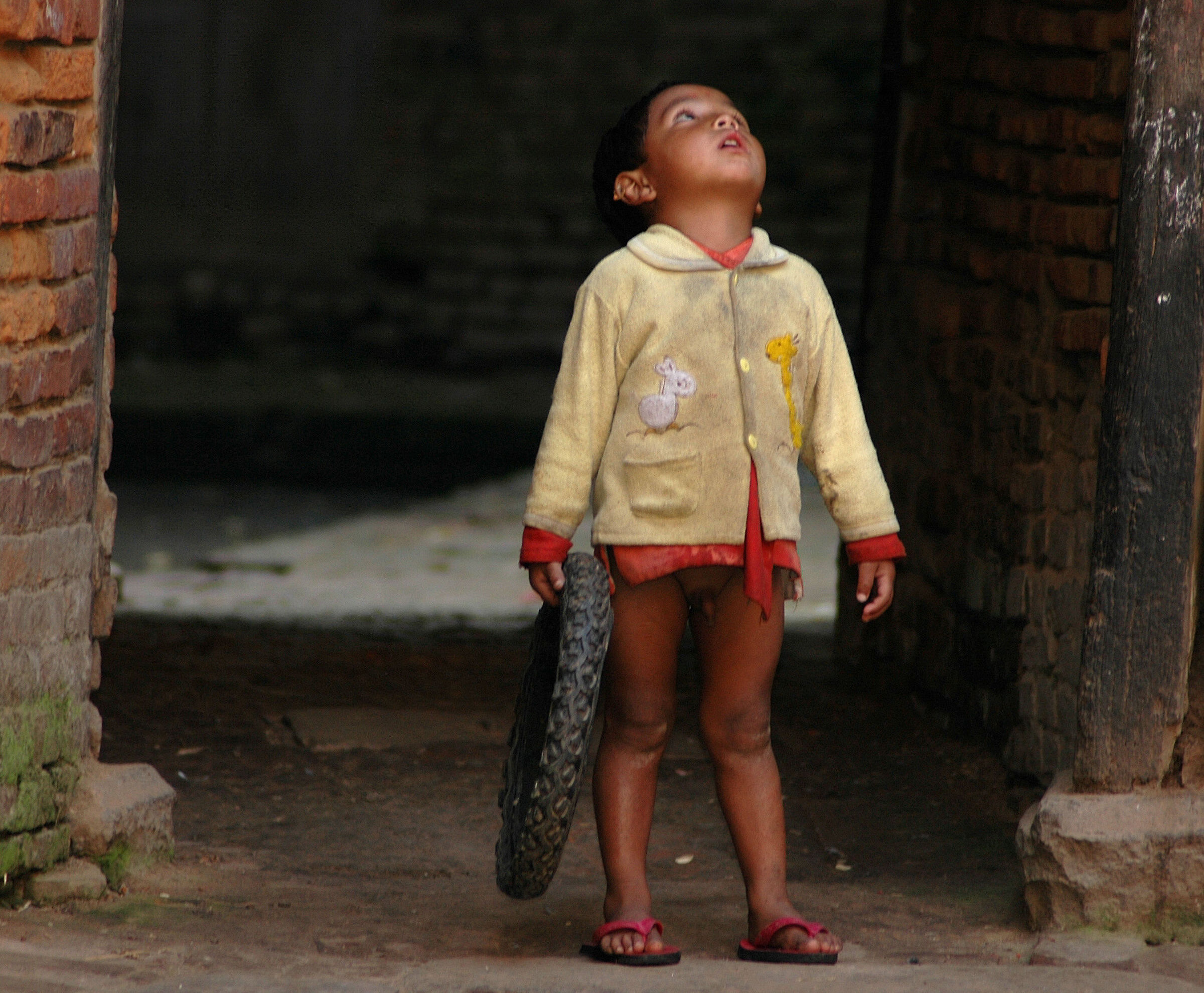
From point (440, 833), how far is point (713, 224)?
173 centimetres

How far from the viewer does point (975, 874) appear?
3771 mm

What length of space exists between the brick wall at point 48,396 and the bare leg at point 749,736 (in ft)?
3.90

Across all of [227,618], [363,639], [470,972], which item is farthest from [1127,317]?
[227,618]

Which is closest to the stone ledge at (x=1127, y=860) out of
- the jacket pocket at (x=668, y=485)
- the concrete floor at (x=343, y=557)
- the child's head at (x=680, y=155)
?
the jacket pocket at (x=668, y=485)

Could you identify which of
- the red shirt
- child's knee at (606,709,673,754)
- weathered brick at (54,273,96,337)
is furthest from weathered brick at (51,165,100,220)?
child's knee at (606,709,673,754)

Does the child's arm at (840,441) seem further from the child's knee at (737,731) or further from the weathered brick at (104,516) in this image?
the weathered brick at (104,516)

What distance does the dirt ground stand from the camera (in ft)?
10.6

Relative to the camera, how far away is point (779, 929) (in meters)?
3.02

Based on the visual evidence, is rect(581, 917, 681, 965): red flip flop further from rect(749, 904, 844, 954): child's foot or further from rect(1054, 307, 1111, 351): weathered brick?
rect(1054, 307, 1111, 351): weathered brick

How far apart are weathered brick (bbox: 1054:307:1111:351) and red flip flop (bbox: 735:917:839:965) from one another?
164 centimetres

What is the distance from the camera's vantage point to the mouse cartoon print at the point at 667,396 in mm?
2934

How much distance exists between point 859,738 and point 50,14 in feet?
9.70

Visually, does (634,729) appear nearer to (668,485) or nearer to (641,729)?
(641,729)

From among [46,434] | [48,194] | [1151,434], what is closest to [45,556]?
[46,434]
